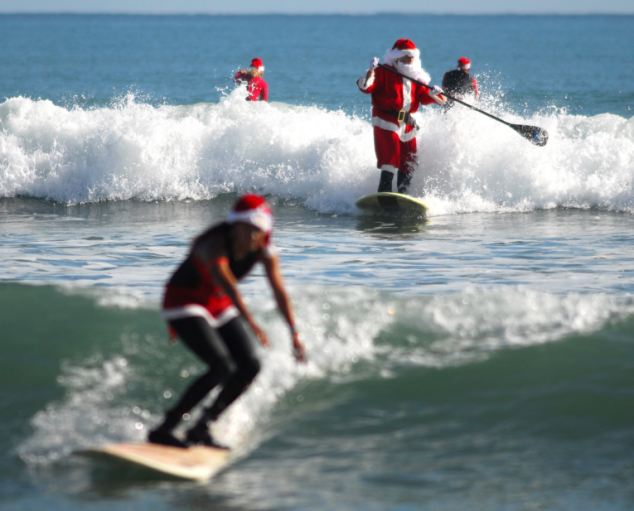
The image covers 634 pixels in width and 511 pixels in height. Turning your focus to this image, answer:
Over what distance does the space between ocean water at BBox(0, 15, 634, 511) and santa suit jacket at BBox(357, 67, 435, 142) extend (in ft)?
3.99

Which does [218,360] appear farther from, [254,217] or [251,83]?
Answer: [251,83]

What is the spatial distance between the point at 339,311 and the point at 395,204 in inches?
232

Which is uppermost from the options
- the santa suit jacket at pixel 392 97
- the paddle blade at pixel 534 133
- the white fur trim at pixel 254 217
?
the santa suit jacket at pixel 392 97

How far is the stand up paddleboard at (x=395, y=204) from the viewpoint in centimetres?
1441

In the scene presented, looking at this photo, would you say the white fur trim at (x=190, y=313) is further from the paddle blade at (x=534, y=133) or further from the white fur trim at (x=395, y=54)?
the paddle blade at (x=534, y=133)

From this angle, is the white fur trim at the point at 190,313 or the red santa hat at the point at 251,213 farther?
the white fur trim at the point at 190,313

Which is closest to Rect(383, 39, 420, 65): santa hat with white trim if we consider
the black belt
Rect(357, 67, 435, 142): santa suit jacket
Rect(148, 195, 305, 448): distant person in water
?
Rect(357, 67, 435, 142): santa suit jacket

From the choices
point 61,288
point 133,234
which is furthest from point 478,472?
point 133,234

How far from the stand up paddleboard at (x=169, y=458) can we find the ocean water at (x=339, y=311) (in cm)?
7

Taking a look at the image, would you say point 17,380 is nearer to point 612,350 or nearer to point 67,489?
point 67,489

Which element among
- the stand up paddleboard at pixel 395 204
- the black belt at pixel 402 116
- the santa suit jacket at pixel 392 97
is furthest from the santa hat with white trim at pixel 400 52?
the stand up paddleboard at pixel 395 204

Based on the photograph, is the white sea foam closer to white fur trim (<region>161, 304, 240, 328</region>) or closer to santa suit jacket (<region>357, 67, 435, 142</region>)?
santa suit jacket (<region>357, 67, 435, 142</region>)

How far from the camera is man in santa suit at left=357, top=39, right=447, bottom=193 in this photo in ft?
45.8

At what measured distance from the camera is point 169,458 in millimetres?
6539
